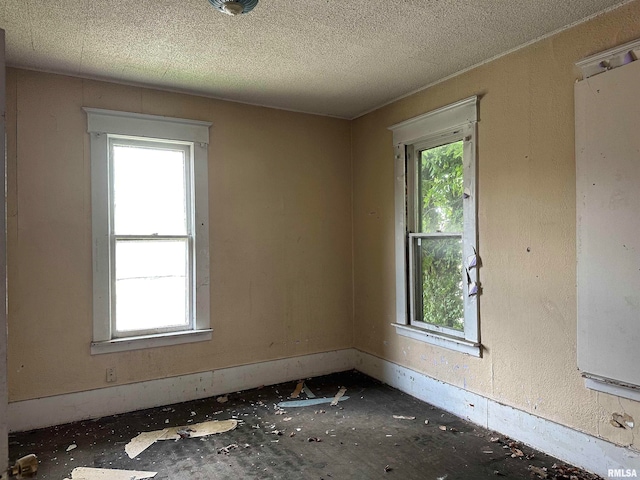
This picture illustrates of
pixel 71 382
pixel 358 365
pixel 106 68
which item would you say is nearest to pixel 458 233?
pixel 358 365

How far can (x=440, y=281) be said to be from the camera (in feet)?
12.2

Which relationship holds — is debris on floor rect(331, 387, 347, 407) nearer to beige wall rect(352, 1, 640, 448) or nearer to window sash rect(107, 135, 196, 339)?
beige wall rect(352, 1, 640, 448)

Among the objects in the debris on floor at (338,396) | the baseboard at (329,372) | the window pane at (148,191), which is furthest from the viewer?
the debris on floor at (338,396)

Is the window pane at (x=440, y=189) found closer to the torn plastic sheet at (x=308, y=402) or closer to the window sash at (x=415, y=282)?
the window sash at (x=415, y=282)

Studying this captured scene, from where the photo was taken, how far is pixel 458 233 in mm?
3490

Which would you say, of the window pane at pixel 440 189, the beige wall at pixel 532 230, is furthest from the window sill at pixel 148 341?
the window pane at pixel 440 189

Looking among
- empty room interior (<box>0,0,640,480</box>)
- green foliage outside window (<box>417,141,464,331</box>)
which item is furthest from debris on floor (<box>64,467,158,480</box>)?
green foliage outside window (<box>417,141,464,331</box>)

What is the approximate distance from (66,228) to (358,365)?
293 centimetres

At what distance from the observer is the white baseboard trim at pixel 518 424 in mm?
2514

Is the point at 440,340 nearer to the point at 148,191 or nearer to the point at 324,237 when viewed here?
the point at 324,237

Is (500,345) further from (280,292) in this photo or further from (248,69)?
(248,69)

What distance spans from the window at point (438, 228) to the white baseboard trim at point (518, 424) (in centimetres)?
36

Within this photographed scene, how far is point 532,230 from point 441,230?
86 centimetres

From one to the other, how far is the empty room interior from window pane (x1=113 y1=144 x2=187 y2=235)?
23 mm
